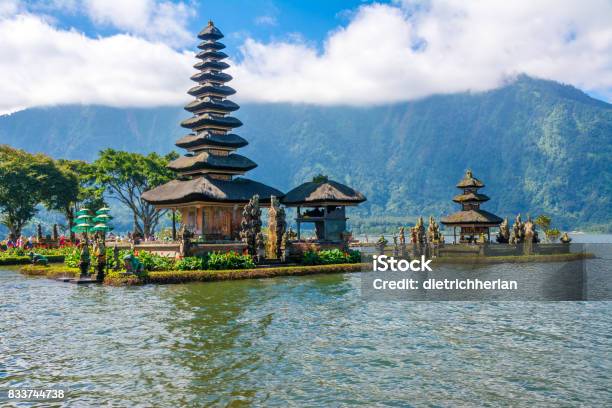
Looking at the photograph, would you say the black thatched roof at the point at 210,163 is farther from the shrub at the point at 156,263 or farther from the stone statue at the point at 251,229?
the shrub at the point at 156,263

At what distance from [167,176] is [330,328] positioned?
4787 cm

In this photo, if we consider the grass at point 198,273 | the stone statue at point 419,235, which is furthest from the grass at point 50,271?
the stone statue at point 419,235

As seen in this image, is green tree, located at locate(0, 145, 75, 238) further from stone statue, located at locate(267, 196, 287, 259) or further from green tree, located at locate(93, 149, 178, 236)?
stone statue, located at locate(267, 196, 287, 259)

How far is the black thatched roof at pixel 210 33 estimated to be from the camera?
Answer: 180 ft

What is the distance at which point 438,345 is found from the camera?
16828 millimetres

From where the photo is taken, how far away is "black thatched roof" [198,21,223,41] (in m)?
54.8

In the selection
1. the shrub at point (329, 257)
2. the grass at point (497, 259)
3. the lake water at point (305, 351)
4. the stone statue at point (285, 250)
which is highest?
the stone statue at point (285, 250)

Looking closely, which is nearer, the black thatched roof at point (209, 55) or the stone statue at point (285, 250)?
the stone statue at point (285, 250)

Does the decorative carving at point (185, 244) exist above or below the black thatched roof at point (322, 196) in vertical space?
below

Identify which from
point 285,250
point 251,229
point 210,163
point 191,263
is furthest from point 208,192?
point 191,263

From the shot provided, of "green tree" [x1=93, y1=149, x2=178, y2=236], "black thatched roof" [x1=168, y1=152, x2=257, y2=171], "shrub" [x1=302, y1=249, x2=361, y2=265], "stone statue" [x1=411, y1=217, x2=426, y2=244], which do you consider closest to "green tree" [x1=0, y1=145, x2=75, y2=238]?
"green tree" [x1=93, y1=149, x2=178, y2=236]

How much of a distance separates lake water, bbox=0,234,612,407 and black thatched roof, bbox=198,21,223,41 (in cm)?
3518

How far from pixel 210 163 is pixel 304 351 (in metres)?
33.0

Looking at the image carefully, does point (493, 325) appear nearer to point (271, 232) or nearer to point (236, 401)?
point (236, 401)
